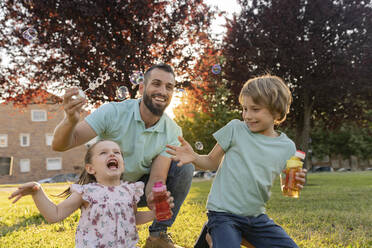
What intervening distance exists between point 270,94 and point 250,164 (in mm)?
559

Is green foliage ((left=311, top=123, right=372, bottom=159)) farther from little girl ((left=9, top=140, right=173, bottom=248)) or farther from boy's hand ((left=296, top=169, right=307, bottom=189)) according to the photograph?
little girl ((left=9, top=140, right=173, bottom=248))

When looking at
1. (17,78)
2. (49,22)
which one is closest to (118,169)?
(49,22)

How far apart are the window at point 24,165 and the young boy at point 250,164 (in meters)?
34.5

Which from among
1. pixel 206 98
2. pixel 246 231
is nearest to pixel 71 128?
pixel 246 231

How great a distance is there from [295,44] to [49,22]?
684cm

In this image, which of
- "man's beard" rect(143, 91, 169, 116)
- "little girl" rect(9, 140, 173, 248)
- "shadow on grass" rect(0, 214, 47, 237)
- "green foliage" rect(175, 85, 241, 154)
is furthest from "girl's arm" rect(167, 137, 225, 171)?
"green foliage" rect(175, 85, 241, 154)

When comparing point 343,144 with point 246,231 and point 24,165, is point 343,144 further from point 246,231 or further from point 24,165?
point 246,231

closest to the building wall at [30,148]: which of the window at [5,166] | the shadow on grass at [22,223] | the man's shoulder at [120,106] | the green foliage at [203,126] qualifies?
the green foliage at [203,126]

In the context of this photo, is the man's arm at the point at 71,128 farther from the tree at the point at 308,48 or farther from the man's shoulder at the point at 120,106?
the tree at the point at 308,48

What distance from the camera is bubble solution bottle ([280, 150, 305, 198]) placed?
276cm

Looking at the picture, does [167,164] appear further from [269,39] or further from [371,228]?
[269,39]

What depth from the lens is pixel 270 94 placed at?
9.39 feet

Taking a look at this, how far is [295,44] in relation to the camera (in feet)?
35.8

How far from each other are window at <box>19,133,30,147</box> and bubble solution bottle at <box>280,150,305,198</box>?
34.7 metres
